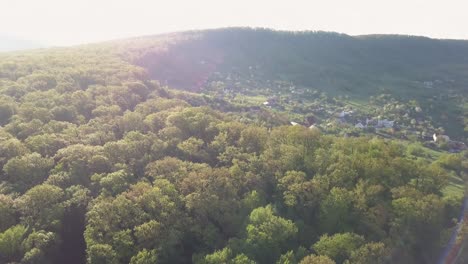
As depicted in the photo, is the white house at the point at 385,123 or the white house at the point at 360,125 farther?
the white house at the point at 385,123

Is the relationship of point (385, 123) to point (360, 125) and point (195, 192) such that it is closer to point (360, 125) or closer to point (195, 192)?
point (360, 125)

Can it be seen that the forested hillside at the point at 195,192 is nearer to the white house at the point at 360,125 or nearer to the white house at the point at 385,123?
the white house at the point at 360,125

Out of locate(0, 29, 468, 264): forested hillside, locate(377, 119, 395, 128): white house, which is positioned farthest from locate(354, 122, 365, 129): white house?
locate(0, 29, 468, 264): forested hillside

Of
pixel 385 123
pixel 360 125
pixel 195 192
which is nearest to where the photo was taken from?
pixel 195 192

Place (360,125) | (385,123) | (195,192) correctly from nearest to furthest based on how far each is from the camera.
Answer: (195,192), (360,125), (385,123)

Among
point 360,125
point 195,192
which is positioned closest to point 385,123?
point 360,125

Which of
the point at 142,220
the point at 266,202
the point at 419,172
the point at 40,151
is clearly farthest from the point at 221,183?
the point at 419,172

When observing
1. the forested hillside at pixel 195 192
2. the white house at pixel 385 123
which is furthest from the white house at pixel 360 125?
the forested hillside at pixel 195 192

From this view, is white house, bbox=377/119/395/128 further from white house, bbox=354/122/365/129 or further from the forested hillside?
the forested hillside

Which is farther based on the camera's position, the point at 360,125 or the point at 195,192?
the point at 360,125

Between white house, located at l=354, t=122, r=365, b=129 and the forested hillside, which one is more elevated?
the forested hillside

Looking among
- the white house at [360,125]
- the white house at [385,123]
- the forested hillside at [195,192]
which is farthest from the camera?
the white house at [385,123]
